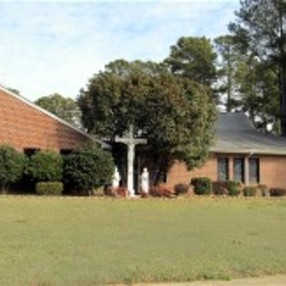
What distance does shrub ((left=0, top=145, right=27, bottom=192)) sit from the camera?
1361 inches

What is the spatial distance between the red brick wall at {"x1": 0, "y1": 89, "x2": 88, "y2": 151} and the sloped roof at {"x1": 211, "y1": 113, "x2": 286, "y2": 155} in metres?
9.06

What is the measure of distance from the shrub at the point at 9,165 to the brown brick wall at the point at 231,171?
34.0 feet

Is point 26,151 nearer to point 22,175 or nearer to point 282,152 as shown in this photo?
point 22,175

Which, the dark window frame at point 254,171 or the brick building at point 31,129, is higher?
the brick building at point 31,129

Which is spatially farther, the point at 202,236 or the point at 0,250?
the point at 202,236

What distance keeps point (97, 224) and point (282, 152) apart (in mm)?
29829

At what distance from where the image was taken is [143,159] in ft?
136

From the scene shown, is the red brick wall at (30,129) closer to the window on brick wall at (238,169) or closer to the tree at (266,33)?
the window on brick wall at (238,169)

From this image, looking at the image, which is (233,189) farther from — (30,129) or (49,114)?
(30,129)

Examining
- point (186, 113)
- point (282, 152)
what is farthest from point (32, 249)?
point (282, 152)

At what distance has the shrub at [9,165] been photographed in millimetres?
34562

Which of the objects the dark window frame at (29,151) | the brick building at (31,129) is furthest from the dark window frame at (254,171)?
the dark window frame at (29,151)

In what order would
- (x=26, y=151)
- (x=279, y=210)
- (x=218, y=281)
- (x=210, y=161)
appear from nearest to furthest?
(x=218, y=281), (x=279, y=210), (x=26, y=151), (x=210, y=161)

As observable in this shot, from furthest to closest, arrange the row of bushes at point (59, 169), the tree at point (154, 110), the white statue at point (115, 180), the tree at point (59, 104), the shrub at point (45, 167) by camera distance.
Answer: the tree at point (59, 104) < the tree at point (154, 110) < the white statue at point (115, 180) < the shrub at point (45, 167) < the row of bushes at point (59, 169)
